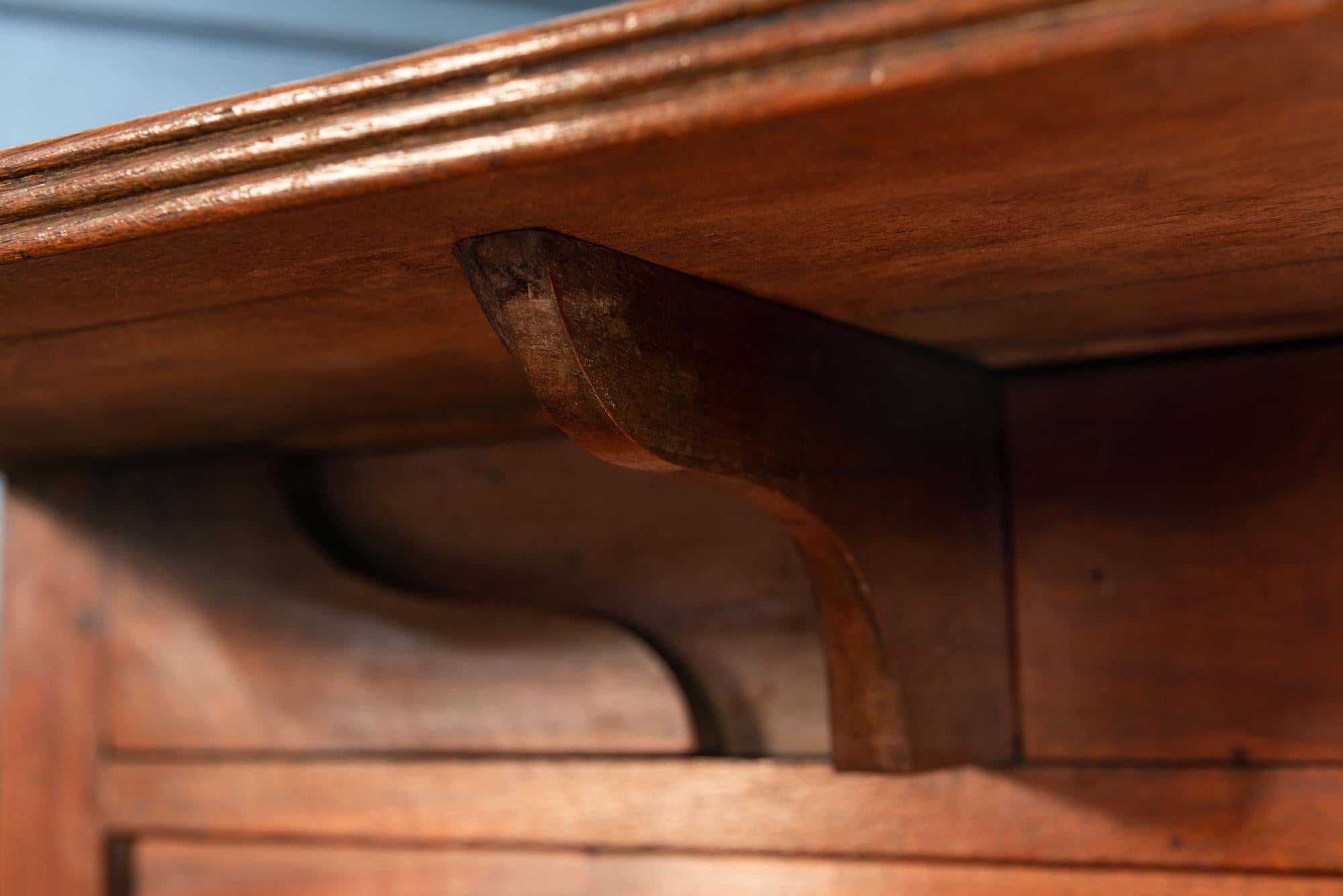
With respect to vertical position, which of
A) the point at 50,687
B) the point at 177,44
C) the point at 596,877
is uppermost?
the point at 177,44

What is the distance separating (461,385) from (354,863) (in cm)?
35

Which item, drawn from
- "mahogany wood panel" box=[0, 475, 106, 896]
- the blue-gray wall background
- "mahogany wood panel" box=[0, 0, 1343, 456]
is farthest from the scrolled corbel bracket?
the blue-gray wall background

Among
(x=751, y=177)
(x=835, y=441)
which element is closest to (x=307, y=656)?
(x=835, y=441)

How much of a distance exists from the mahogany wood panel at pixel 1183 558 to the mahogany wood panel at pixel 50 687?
656 mm

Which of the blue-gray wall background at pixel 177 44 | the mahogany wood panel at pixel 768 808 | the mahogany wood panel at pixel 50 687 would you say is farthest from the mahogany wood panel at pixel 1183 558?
the blue-gray wall background at pixel 177 44

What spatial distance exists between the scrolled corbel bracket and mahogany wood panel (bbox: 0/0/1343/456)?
0.02 meters

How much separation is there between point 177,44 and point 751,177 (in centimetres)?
111

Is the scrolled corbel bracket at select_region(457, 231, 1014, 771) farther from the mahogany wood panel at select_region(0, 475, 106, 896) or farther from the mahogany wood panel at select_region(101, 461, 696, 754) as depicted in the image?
the mahogany wood panel at select_region(0, 475, 106, 896)

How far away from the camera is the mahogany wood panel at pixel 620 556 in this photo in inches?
31.2

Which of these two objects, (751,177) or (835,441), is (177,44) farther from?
(751,177)

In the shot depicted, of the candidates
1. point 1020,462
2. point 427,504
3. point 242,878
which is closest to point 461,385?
point 427,504

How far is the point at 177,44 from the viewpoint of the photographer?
1314mm

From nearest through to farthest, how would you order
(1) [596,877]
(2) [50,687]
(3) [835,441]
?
(3) [835,441] < (1) [596,877] < (2) [50,687]

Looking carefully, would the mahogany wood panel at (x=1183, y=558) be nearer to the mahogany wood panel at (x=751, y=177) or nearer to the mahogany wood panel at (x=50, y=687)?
the mahogany wood panel at (x=751, y=177)
